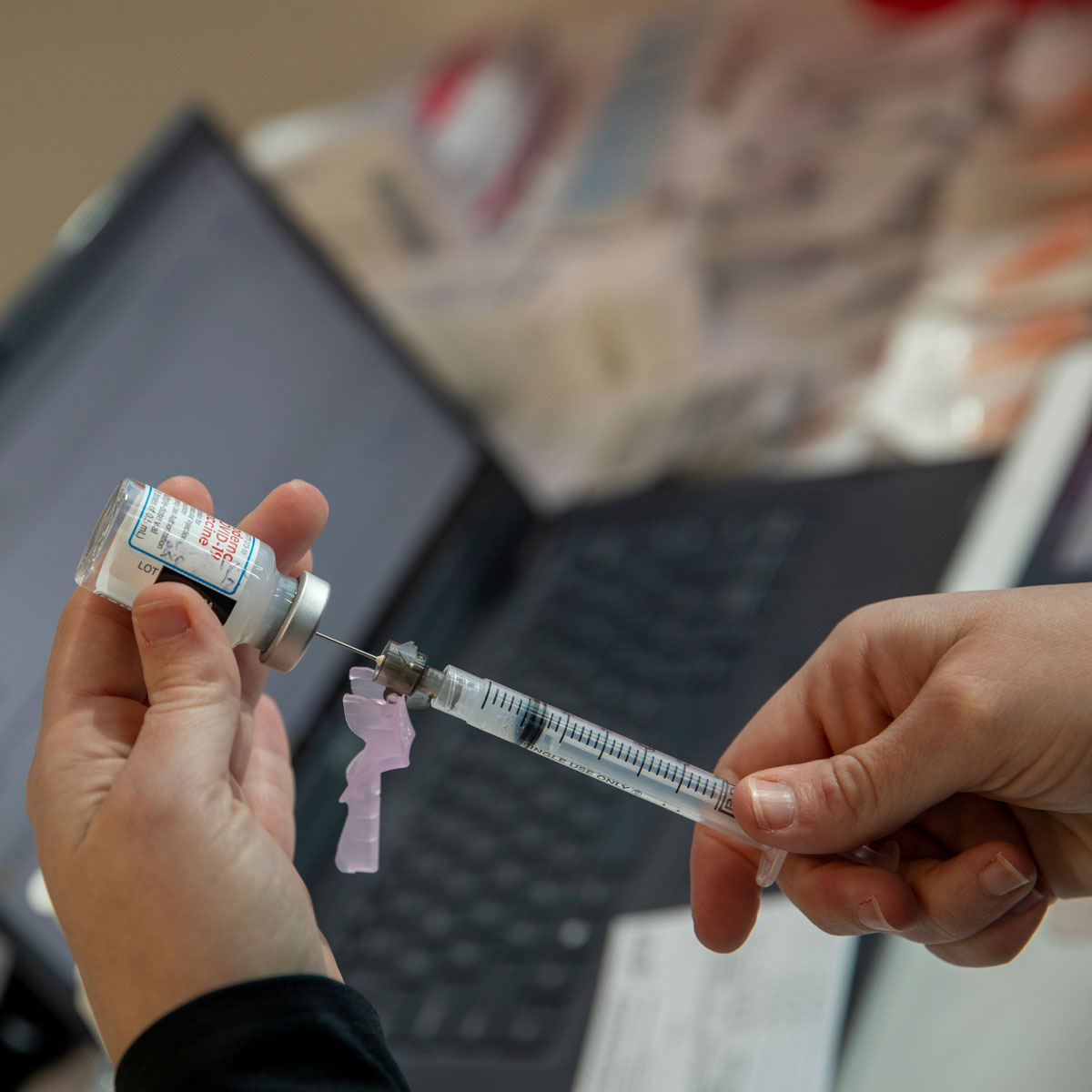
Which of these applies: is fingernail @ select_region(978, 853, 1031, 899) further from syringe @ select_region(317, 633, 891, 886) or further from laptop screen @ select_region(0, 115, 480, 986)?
laptop screen @ select_region(0, 115, 480, 986)

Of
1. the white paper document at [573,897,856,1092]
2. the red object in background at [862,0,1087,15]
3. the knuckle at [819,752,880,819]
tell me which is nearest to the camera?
the knuckle at [819,752,880,819]

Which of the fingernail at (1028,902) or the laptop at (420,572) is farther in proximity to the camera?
the laptop at (420,572)

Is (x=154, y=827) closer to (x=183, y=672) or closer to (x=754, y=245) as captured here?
(x=183, y=672)

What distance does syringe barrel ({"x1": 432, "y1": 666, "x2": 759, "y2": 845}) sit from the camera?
590mm

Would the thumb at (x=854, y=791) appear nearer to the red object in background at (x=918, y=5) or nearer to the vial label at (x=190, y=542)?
the vial label at (x=190, y=542)

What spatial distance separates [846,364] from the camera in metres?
1.20

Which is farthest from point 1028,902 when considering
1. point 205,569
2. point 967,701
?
point 205,569

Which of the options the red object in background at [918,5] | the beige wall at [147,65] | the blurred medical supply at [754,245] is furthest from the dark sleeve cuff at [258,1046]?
the beige wall at [147,65]

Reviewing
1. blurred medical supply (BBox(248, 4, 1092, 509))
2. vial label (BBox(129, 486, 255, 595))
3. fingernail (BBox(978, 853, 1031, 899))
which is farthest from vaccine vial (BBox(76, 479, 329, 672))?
blurred medical supply (BBox(248, 4, 1092, 509))

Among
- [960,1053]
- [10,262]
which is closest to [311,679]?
[960,1053]

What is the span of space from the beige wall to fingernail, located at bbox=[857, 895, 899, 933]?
5.41 feet

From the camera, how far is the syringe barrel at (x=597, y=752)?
0.59 metres

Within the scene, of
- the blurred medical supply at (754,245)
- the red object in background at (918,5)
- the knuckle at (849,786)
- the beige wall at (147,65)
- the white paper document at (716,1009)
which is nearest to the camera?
the knuckle at (849,786)

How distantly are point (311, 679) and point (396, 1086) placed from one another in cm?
50
